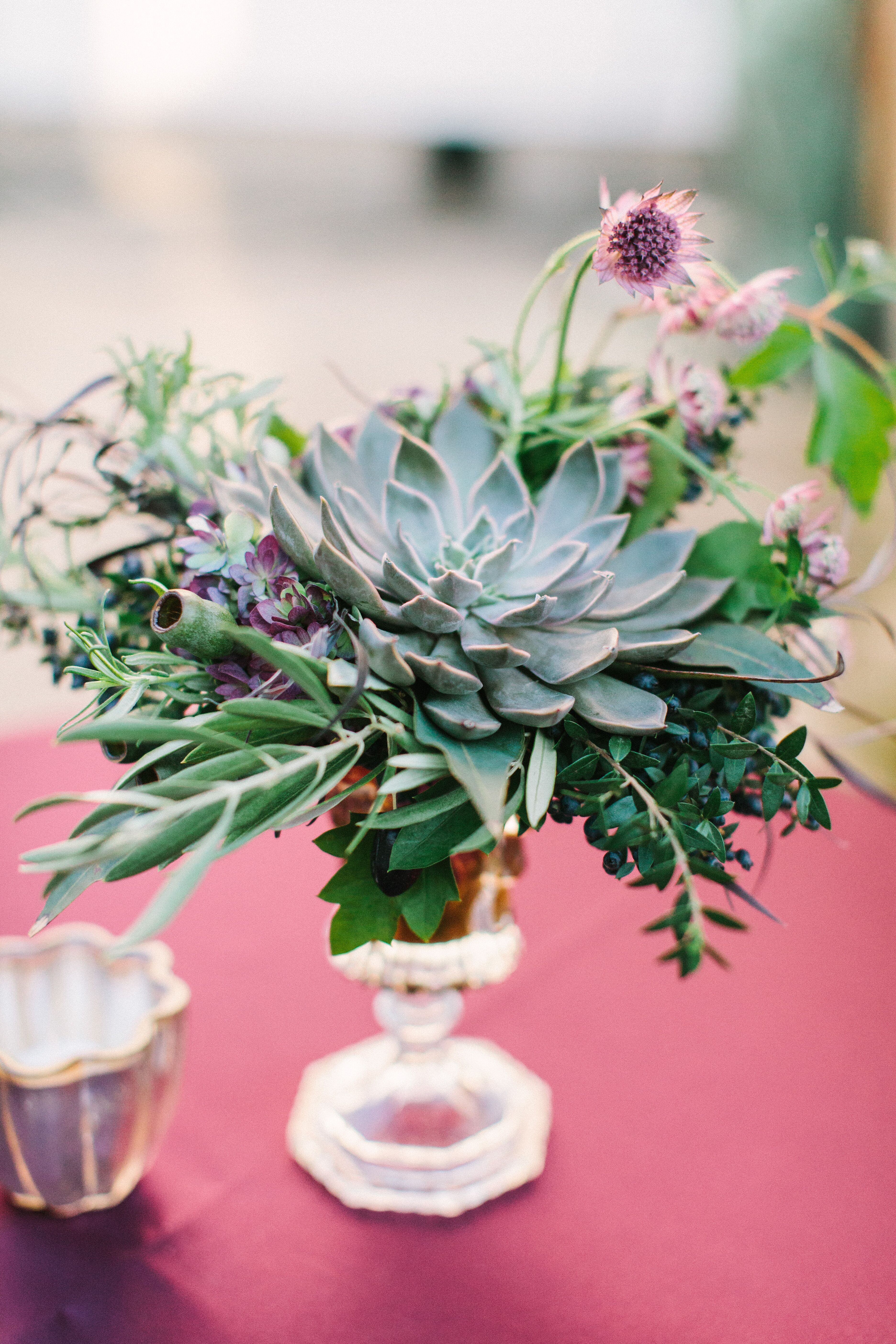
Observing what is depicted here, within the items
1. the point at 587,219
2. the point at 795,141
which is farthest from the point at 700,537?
the point at 587,219

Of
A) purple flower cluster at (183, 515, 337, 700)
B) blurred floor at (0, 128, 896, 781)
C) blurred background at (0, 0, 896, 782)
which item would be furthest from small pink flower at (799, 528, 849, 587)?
blurred background at (0, 0, 896, 782)

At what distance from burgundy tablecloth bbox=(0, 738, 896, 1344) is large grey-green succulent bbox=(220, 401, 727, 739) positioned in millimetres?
162

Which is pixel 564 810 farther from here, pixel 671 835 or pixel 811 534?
pixel 811 534

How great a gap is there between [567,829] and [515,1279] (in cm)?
41

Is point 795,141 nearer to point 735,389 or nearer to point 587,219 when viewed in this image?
point 587,219

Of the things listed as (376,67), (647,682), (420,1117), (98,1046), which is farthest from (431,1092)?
(376,67)

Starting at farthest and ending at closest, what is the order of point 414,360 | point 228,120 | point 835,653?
point 228,120 < point 414,360 < point 835,653

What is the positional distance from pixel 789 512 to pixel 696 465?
1.8 inches

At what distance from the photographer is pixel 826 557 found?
440 millimetres

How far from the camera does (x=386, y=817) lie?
0.35 m

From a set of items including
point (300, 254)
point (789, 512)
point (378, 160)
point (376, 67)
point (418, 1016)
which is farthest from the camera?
point (378, 160)

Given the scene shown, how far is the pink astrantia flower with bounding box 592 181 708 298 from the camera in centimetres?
36

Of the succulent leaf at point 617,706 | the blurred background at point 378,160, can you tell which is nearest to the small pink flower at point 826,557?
the succulent leaf at point 617,706

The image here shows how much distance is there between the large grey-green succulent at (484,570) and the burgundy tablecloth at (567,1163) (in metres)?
0.16
